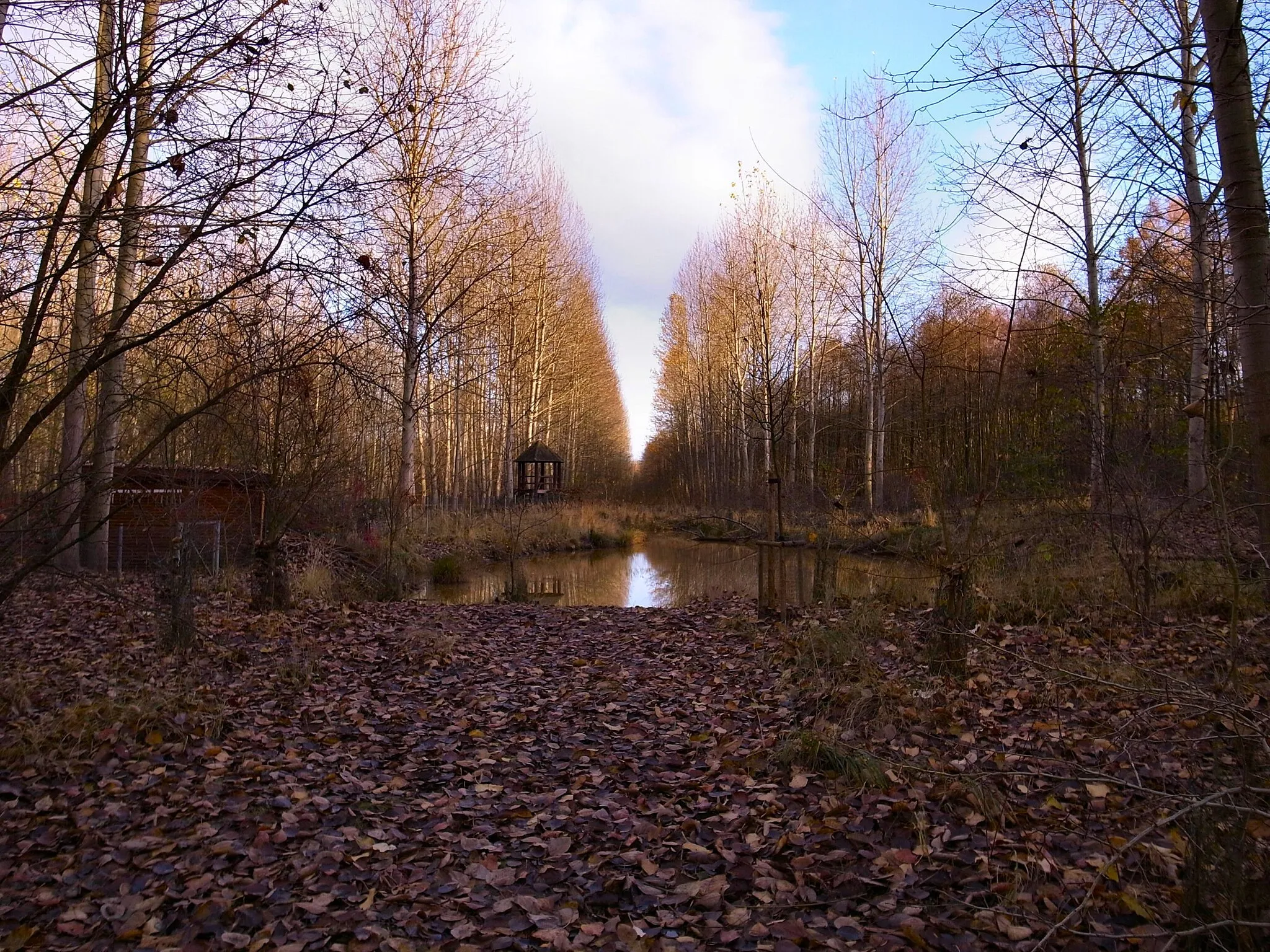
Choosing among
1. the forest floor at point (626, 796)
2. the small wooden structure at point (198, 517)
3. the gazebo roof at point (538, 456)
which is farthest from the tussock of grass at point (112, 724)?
the gazebo roof at point (538, 456)

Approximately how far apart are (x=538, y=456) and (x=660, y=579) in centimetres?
936

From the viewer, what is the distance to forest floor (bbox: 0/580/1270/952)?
2559mm

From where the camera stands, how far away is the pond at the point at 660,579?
908cm

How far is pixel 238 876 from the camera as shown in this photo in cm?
292

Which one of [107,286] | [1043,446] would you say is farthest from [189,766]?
[1043,446]

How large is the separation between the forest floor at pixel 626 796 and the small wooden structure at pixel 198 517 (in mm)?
2481

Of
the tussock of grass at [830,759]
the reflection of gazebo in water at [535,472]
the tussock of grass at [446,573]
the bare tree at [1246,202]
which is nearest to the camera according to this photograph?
the bare tree at [1246,202]

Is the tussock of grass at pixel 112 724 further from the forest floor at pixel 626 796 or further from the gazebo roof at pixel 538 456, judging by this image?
the gazebo roof at pixel 538 456

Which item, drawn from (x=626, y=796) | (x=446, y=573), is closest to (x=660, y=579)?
(x=446, y=573)

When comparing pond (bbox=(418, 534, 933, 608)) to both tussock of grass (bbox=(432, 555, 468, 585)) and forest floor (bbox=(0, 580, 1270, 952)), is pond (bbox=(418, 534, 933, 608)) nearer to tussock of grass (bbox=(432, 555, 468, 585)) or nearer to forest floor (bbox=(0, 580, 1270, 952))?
tussock of grass (bbox=(432, 555, 468, 585))

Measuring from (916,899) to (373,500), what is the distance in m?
12.4

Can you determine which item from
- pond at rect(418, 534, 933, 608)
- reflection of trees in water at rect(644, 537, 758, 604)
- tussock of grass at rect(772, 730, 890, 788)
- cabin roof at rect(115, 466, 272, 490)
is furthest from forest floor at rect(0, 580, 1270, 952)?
reflection of trees in water at rect(644, 537, 758, 604)

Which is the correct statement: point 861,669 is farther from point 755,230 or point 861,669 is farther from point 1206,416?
point 755,230

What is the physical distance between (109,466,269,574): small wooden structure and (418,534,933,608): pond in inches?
99.7
